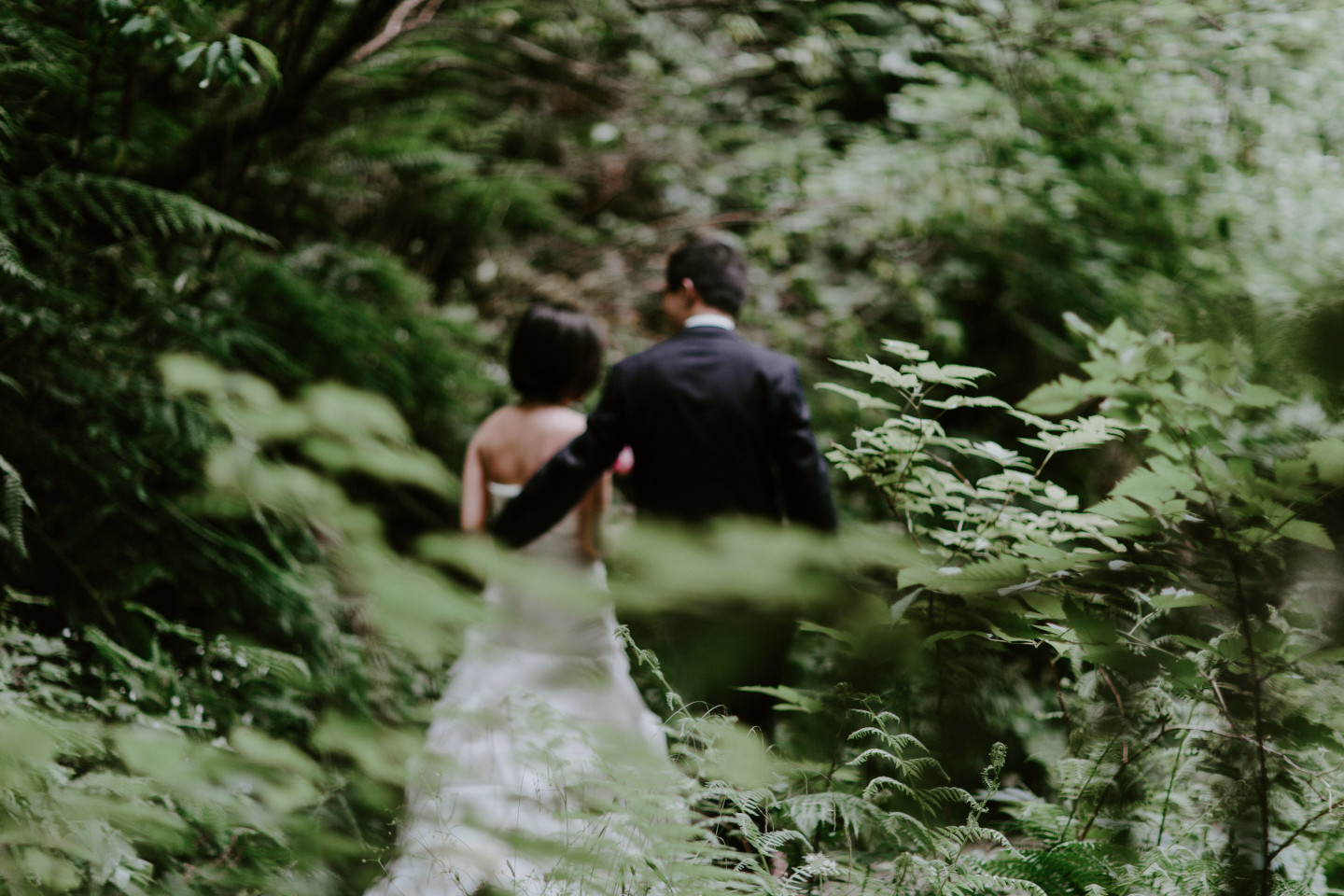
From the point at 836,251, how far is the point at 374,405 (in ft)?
18.1

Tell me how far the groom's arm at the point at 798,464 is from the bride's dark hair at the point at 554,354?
2.74 ft

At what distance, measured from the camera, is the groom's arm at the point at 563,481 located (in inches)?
89.8

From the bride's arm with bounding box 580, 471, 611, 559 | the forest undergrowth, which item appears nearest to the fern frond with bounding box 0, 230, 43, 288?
the forest undergrowth

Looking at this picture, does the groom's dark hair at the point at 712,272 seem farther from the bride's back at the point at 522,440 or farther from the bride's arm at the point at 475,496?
the bride's arm at the point at 475,496

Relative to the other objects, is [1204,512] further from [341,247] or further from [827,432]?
[341,247]

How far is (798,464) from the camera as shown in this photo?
2.21 m

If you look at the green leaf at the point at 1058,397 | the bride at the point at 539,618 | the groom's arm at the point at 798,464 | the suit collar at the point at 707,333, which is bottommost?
the bride at the point at 539,618

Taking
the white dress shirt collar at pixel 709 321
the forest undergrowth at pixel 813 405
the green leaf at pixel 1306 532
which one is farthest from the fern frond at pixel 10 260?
the green leaf at pixel 1306 532

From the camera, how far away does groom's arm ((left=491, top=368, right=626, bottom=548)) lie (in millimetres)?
2281

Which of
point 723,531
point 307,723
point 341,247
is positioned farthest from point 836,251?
point 723,531

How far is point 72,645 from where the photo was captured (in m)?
2.47

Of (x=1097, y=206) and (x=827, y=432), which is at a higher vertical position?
(x=1097, y=206)

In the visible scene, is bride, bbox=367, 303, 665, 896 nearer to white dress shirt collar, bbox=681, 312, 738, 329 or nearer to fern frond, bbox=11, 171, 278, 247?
white dress shirt collar, bbox=681, 312, 738, 329

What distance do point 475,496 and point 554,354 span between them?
0.60 m
